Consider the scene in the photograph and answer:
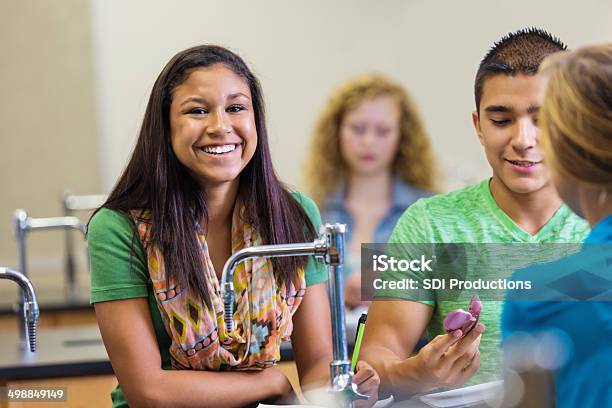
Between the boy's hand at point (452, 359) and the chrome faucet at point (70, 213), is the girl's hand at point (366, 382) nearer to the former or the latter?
the boy's hand at point (452, 359)

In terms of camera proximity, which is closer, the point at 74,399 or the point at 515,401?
the point at 515,401

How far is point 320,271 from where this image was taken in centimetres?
166

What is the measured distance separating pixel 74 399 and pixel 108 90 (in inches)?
108

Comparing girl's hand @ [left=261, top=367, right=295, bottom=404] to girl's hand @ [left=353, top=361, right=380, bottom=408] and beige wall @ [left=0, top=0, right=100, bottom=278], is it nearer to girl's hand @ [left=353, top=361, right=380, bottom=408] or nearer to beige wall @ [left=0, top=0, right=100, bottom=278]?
girl's hand @ [left=353, top=361, right=380, bottom=408]

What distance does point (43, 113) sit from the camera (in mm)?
A: 4148

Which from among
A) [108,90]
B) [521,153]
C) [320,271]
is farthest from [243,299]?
[108,90]

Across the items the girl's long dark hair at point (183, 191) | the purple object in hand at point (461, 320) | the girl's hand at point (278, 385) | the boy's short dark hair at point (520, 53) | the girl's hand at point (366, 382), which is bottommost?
the girl's hand at point (278, 385)

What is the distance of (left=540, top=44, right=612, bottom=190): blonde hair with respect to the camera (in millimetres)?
1111

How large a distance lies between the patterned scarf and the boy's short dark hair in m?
0.44

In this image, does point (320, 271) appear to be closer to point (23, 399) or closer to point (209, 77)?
point (209, 77)

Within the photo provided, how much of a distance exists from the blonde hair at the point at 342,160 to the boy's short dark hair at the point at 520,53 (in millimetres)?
1734

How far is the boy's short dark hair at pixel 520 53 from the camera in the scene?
1.53 meters

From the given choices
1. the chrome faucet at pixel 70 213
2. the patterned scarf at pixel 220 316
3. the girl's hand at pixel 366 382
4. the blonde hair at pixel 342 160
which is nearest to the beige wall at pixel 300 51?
the chrome faucet at pixel 70 213

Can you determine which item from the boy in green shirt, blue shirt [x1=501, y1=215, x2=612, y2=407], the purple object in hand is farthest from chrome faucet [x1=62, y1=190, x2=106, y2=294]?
blue shirt [x1=501, y1=215, x2=612, y2=407]
